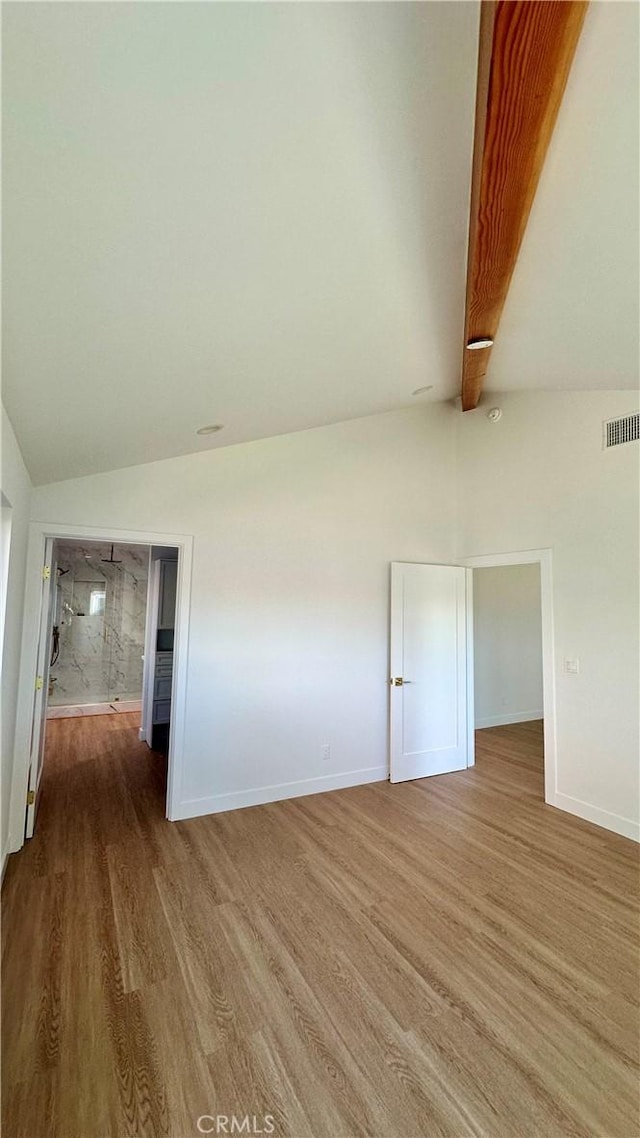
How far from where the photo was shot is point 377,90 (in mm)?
1057

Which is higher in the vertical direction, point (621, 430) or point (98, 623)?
point (621, 430)

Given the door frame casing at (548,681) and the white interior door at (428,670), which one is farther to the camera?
the white interior door at (428,670)

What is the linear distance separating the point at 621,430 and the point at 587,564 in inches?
40.0

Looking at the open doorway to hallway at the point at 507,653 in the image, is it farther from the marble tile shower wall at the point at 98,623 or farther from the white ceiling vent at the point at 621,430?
the marble tile shower wall at the point at 98,623

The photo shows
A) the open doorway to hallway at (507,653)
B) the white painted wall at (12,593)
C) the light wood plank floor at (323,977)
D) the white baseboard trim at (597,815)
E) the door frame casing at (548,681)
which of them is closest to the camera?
the light wood plank floor at (323,977)

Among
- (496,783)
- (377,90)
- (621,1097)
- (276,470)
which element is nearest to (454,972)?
(621,1097)

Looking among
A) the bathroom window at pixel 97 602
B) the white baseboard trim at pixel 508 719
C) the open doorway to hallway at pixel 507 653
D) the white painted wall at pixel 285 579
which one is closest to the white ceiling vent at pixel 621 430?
the white painted wall at pixel 285 579

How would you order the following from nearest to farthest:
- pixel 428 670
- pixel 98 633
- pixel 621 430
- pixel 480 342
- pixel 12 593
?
pixel 12 593
pixel 480 342
pixel 621 430
pixel 428 670
pixel 98 633

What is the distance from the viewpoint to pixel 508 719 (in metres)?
6.11

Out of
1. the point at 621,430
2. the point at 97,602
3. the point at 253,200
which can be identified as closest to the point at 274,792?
the point at 253,200

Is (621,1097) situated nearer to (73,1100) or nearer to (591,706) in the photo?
(73,1100)

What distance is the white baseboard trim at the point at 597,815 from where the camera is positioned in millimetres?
3053

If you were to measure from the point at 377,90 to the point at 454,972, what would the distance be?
306 cm

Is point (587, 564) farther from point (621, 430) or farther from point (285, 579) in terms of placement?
point (285, 579)
